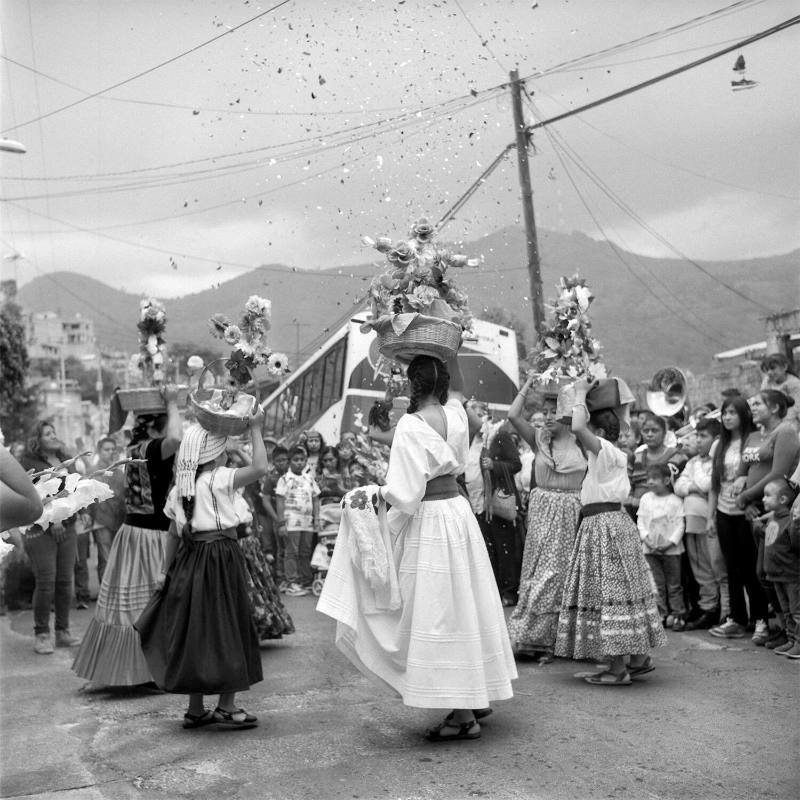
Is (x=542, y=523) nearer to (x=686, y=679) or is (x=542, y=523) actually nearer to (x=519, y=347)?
(x=686, y=679)

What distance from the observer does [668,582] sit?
28.9ft

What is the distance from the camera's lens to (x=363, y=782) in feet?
15.2

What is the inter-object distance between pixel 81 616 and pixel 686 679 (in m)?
6.35

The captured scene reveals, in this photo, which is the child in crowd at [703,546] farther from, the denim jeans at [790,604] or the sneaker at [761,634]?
the denim jeans at [790,604]

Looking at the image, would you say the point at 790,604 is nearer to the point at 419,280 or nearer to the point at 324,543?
the point at 419,280

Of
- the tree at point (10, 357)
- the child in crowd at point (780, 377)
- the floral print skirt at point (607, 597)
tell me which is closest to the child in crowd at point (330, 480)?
the child in crowd at point (780, 377)

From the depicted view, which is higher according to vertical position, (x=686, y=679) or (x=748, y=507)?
(x=748, y=507)

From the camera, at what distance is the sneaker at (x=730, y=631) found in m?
8.04

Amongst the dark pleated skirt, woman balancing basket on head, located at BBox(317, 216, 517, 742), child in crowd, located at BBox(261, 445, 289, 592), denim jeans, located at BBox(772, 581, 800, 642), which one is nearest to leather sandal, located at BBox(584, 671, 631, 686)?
woman balancing basket on head, located at BBox(317, 216, 517, 742)

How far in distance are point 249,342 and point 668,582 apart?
4.60 m

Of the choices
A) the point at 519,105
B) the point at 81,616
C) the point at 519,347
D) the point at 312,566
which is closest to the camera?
the point at 81,616

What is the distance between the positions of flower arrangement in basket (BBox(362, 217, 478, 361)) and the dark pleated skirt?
157 centimetres

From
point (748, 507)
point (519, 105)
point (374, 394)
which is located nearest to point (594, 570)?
point (748, 507)

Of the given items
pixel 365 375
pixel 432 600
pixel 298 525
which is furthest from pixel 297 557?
pixel 432 600
